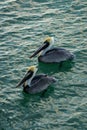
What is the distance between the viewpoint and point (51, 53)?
17906 mm

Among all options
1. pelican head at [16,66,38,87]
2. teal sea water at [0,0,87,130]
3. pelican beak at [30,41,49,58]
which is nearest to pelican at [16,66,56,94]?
pelican head at [16,66,38,87]

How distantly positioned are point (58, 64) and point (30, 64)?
1.17m

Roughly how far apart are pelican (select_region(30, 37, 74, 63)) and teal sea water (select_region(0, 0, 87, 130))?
0.85 ft

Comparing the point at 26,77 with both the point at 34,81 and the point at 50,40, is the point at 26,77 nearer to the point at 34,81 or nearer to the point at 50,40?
the point at 34,81

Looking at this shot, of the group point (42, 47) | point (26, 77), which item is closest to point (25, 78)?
point (26, 77)

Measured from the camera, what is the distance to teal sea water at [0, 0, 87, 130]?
46.2 feet

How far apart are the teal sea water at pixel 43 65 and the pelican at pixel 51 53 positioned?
0.85 ft

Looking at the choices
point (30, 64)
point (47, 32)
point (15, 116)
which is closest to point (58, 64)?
point (30, 64)

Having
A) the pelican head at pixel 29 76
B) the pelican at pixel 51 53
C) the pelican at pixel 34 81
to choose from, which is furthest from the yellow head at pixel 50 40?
the pelican head at pixel 29 76

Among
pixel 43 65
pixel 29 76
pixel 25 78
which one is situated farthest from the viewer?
pixel 43 65

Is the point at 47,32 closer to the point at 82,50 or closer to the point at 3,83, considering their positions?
the point at 82,50

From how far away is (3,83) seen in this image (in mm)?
16125

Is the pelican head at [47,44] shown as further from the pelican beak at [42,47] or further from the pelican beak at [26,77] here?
the pelican beak at [26,77]

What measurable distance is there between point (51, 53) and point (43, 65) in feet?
2.01
